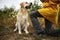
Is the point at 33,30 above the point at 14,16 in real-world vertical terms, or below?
below

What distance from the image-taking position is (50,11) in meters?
2.31

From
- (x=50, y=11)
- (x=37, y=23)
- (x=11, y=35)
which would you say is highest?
(x=50, y=11)

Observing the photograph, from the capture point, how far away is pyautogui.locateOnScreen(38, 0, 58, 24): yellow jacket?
7.54 ft

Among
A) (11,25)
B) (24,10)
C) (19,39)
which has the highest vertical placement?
(24,10)

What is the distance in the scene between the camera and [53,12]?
230 centimetres

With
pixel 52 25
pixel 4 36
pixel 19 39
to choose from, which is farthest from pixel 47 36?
pixel 4 36

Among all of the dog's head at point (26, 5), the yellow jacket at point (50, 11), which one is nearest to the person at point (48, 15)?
the yellow jacket at point (50, 11)

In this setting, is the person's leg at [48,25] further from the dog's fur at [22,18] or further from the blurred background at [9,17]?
the dog's fur at [22,18]

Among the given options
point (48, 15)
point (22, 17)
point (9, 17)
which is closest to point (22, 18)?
point (22, 17)

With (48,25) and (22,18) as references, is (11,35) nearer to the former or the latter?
(22,18)

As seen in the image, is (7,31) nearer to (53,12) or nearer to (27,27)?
(27,27)

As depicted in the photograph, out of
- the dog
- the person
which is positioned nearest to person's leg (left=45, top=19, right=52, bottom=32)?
the person

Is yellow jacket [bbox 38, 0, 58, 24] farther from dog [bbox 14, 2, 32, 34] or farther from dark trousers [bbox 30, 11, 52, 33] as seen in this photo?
dog [bbox 14, 2, 32, 34]

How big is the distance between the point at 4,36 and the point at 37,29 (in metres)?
0.36
